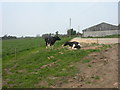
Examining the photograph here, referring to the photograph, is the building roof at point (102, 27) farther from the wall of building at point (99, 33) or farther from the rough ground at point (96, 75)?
the rough ground at point (96, 75)

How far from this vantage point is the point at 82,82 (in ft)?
23.5

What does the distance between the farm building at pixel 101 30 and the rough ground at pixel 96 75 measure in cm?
4722

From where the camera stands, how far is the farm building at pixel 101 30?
5594 centimetres

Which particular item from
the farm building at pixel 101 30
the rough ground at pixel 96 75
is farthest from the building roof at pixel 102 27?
the rough ground at pixel 96 75

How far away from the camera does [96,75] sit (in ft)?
25.4

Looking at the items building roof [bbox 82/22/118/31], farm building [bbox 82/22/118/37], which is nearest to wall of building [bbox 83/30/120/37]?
farm building [bbox 82/22/118/37]

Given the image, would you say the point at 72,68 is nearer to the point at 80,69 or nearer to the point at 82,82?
the point at 80,69

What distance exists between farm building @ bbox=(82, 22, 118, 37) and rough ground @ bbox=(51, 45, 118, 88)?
1859 inches

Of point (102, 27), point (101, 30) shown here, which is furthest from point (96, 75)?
point (102, 27)

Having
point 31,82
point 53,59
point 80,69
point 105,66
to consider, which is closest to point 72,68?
point 80,69

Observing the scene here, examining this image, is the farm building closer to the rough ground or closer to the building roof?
the building roof

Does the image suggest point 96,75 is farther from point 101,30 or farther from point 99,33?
point 101,30

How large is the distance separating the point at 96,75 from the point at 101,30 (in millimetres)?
51195

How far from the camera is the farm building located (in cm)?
5594
